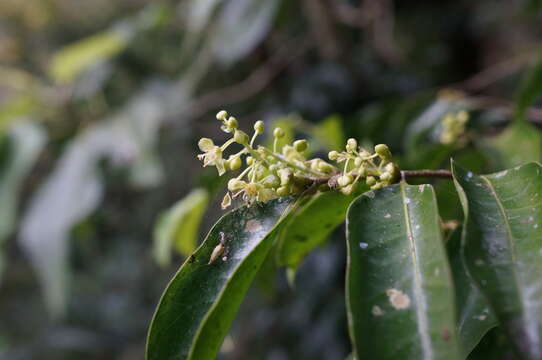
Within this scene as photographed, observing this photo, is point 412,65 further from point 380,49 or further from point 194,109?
point 194,109

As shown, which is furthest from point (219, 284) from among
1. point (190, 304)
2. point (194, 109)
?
point (194, 109)

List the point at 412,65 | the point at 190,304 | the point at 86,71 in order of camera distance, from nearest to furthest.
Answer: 1. the point at 190,304
2. the point at 86,71
3. the point at 412,65

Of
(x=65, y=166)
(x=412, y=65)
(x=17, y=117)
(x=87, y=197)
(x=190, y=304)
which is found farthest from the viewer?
(x=412, y=65)

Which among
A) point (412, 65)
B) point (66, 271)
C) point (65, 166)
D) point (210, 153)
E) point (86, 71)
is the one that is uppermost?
point (86, 71)

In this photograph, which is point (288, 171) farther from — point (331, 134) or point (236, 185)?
point (331, 134)

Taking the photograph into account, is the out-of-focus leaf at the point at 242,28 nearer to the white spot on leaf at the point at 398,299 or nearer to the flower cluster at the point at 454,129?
the flower cluster at the point at 454,129

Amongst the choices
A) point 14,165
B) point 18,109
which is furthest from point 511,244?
point 18,109
